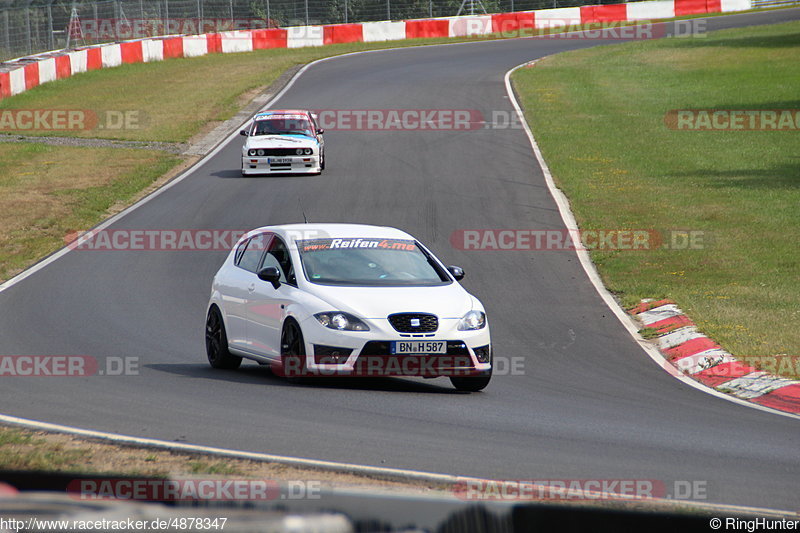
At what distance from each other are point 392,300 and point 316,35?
49.1 meters

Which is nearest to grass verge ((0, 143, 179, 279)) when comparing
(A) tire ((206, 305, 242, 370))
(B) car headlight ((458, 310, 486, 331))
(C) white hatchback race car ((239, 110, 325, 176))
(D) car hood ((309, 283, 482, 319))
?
(C) white hatchback race car ((239, 110, 325, 176))

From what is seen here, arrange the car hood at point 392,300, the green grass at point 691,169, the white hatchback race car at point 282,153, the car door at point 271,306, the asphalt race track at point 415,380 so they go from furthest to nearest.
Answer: the white hatchback race car at point 282,153, the green grass at point 691,169, the car door at point 271,306, the car hood at point 392,300, the asphalt race track at point 415,380

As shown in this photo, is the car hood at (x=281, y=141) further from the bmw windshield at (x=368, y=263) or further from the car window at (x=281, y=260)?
the bmw windshield at (x=368, y=263)

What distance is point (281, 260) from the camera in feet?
38.3

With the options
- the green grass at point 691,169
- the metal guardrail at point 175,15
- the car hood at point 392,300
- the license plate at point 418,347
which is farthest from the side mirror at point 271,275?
the metal guardrail at point 175,15

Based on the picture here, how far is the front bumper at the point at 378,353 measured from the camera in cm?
1033

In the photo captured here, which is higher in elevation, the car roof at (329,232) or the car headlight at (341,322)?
the car roof at (329,232)

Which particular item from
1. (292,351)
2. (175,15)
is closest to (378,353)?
(292,351)

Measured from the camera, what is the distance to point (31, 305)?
1609cm

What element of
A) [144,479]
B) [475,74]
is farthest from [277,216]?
[475,74]

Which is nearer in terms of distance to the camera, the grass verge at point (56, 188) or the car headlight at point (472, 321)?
the car headlight at point (472, 321)

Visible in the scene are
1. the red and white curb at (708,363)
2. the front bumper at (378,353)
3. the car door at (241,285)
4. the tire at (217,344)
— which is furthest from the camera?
the tire at (217,344)

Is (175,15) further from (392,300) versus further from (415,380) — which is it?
(392,300)

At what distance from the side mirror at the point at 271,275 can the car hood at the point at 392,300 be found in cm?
47
